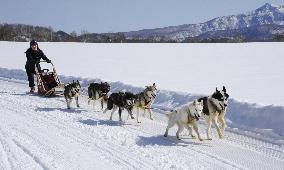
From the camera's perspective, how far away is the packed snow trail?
21.2 ft

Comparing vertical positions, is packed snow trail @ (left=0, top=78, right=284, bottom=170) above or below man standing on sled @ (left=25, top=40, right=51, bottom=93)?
below

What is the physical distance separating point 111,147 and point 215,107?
6.56ft

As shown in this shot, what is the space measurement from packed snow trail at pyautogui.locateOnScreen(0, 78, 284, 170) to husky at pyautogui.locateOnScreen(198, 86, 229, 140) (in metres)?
0.27

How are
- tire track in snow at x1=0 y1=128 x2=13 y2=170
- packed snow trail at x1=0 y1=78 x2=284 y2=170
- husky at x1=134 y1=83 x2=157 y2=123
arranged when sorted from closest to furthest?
tire track in snow at x1=0 y1=128 x2=13 y2=170
packed snow trail at x1=0 y1=78 x2=284 y2=170
husky at x1=134 y1=83 x2=157 y2=123

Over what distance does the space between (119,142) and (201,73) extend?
13038mm

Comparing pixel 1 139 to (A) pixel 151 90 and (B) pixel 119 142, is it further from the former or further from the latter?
(A) pixel 151 90

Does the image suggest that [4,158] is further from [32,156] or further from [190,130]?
[190,130]

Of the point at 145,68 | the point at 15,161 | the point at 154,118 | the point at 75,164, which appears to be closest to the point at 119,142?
the point at 75,164

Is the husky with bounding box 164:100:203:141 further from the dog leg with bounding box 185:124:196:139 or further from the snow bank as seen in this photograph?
the snow bank

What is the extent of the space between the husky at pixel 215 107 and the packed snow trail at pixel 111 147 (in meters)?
0.27

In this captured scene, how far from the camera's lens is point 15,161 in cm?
657

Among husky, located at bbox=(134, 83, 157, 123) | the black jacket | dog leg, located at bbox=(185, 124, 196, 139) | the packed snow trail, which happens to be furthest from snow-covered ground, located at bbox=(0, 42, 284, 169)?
the black jacket

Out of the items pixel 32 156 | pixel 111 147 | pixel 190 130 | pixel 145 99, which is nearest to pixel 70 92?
pixel 145 99

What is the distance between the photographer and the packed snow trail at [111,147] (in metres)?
6.46
